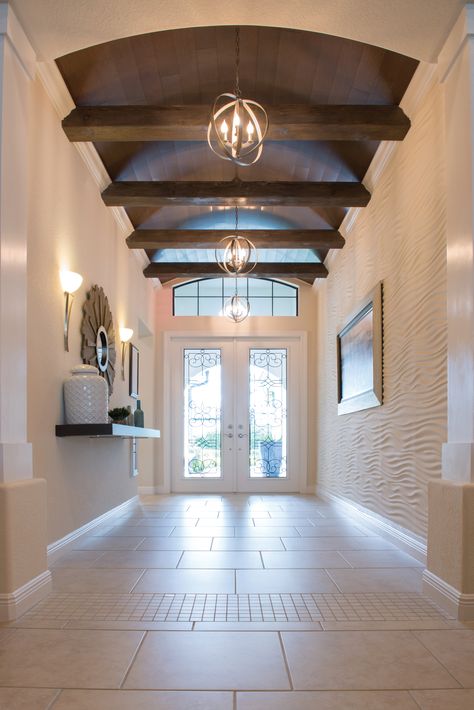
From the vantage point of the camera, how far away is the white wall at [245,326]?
29.1ft

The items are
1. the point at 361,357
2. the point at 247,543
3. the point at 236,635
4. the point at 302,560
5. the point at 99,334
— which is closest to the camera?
the point at 236,635

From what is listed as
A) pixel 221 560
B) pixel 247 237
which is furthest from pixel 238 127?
pixel 247 237

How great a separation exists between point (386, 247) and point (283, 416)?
4288mm

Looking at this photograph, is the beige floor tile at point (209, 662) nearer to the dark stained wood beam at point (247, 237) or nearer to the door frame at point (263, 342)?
the dark stained wood beam at point (247, 237)

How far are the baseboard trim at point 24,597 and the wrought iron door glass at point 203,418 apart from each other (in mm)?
5633

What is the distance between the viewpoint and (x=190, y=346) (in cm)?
897

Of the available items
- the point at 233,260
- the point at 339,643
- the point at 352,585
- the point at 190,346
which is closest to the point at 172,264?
the point at 190,346

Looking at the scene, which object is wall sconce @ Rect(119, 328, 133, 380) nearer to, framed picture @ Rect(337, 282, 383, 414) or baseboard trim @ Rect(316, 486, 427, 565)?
framed picture @ Rect(337, 282, 383, 414)

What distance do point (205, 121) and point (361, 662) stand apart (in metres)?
3.36

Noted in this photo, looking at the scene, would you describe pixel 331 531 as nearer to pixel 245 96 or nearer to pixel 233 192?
pixel 233 192

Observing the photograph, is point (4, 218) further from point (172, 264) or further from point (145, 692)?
point (172, 264)

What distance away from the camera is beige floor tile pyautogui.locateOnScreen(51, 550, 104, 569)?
3869mm

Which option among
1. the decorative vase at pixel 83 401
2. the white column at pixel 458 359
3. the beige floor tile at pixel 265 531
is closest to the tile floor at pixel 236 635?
the white column at pixel 458 359

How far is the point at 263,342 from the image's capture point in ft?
29.5
